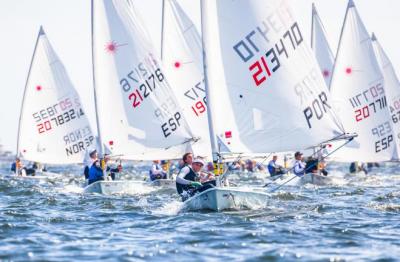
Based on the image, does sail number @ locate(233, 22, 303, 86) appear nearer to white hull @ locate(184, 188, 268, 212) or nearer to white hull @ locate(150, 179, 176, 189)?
white hull @ locate(184, 188, 268, 212)

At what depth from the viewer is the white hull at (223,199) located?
633 inches

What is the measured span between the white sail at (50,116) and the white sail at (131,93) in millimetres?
8734

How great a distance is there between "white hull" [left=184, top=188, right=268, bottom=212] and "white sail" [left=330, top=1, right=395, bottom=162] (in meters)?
15.7

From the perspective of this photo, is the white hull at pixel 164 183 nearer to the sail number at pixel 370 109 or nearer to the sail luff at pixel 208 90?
the sail number at pixel 370 109

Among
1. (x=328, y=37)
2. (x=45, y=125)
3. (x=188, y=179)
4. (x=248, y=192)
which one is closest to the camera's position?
(x=248, y=192)

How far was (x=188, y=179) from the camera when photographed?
691 inches

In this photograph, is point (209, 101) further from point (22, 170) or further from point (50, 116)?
point (22, 170)

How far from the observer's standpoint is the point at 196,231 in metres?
13.8

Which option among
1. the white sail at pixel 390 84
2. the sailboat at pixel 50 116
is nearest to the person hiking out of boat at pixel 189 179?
the sailboat at pixel 50 116

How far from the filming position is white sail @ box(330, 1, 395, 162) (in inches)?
1257

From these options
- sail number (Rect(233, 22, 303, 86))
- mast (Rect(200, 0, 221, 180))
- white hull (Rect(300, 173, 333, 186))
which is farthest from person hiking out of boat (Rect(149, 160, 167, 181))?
mast (Rect(200, 0, 221, 180))

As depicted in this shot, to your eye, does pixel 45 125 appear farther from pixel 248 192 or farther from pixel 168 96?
pixel 248 192

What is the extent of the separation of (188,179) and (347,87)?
1645 centimetres

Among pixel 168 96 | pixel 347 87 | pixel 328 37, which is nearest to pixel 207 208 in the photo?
pixel 168 96
